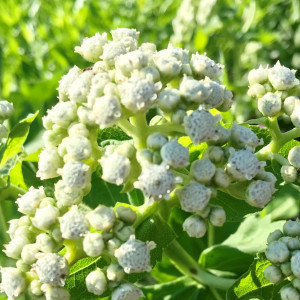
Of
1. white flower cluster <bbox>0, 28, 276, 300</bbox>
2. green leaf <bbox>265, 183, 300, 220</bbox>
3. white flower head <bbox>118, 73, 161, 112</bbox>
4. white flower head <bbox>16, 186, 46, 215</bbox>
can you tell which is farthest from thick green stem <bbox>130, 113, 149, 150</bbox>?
green leaf <bbox>265, 183, 300, 220</bbox>

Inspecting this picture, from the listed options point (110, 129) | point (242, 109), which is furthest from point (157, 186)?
point (242, 109)

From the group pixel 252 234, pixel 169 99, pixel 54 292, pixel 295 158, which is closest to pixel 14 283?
pixel 54 292

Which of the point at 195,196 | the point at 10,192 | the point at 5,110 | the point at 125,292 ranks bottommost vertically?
the point at 125,292

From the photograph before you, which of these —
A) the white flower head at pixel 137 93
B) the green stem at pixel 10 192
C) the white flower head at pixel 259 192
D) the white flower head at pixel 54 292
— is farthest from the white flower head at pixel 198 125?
the green stem at pixel 10 192

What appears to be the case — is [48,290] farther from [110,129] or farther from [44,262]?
[110,129]

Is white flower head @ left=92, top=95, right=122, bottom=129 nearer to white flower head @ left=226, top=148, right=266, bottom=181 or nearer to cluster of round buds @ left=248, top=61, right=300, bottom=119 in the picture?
white flower head @ left=226, top=148, right=266, bottom=181

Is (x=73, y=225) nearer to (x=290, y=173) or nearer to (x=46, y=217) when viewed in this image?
(x=46, y=217)

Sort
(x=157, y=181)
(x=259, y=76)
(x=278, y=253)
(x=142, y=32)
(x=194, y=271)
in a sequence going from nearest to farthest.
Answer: (x=157, y=181) → (x=278, y=253) → (x=259, y=76) → (x=194, y=271) → (x=142, y=32)
